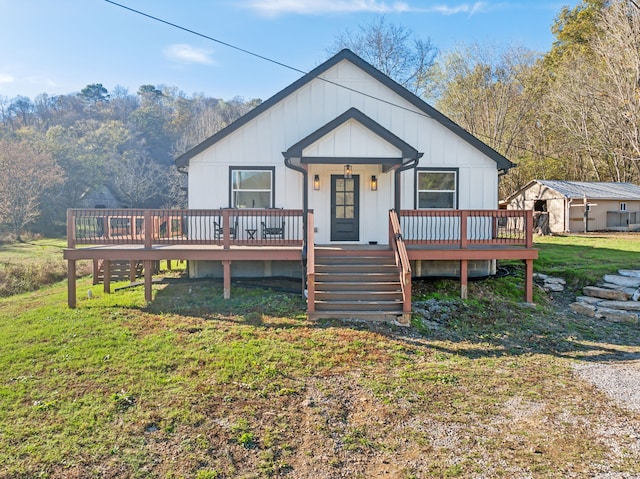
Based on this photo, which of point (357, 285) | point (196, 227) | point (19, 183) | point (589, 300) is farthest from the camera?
point (19, 183)

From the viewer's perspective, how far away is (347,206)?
11.3 metres

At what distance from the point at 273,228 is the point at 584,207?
20.8m

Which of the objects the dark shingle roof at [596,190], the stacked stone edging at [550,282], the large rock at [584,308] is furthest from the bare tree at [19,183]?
the dark shingle roof at [596,190]

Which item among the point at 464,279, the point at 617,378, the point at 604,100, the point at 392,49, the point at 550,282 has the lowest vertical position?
the point at 617,378

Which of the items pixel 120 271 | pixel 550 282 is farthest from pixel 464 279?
pixel 120 271

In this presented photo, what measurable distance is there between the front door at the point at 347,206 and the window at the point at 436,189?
5.84 ft

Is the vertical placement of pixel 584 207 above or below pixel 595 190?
below

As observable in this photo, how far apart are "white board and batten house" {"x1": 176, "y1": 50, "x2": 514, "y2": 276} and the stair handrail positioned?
6.25ft

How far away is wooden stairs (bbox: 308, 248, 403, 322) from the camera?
791cm

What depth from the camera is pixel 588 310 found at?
9.25 m

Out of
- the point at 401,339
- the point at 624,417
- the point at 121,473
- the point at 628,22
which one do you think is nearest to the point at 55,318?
the point at 121,473

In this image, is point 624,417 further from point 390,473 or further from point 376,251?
point 376,251

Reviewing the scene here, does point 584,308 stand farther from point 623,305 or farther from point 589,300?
point 623,305

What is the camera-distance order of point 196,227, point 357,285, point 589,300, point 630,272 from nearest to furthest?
point 357,285, point 589,300, point 630,272, point 196,227
